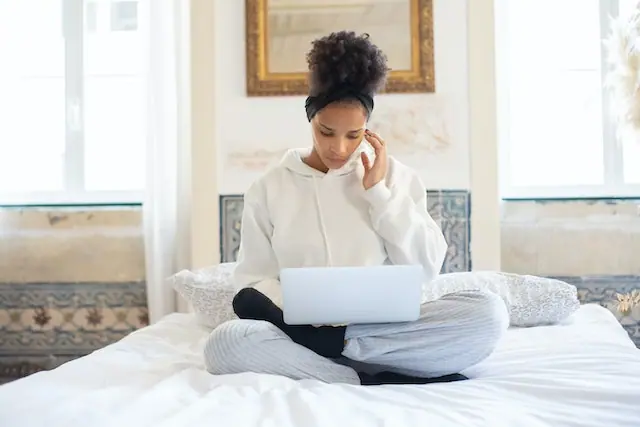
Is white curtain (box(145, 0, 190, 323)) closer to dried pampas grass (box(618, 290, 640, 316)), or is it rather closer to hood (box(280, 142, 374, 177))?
hood (box(280, 142, 374, 177))

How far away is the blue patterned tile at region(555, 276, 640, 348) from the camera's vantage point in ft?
8.63

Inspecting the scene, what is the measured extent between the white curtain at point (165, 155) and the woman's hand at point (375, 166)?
1170mm

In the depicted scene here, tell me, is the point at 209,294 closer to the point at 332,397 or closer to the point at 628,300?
the point at 332,397

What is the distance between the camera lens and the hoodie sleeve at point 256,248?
5.66 feet

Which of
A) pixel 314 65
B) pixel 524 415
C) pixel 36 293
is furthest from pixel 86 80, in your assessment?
pixel 524 415

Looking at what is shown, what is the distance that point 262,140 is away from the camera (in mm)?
2549

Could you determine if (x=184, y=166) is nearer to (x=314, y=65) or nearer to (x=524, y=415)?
(x=314, y=65)

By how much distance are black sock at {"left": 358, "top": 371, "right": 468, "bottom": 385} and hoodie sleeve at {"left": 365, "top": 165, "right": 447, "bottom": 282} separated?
0.94 ft

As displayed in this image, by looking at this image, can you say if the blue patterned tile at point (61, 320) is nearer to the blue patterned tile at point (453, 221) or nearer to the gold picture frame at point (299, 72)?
the gold picture frame at point (299, 72)

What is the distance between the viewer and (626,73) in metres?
2.67

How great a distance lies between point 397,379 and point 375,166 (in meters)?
0.48

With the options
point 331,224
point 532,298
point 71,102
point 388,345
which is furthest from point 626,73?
point 71,102

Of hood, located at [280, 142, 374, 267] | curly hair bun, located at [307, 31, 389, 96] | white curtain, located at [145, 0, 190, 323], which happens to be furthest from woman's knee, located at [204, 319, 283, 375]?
white curtain, located at [145, 0, 190, 323]

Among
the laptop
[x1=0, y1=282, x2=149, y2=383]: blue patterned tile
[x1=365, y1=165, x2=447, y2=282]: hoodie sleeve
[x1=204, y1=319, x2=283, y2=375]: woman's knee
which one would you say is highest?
[x1=365, y1=165, x2=447, y2=282]: hoodie sleeve
